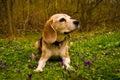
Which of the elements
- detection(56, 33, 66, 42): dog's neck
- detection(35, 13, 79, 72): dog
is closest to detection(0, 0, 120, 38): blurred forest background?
detection(35, 13, 79, 72): dog

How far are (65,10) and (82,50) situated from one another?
815cm

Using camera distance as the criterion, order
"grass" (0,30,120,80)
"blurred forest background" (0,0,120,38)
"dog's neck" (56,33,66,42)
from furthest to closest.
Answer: "blurred forest background" (0,0,120,38)
"dog's neck" (56,33,66,42)
"grass" (0,30,120,80)

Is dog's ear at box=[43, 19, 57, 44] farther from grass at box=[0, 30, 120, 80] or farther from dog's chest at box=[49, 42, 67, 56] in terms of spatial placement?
grass at box=[0, 30, 120, 80]

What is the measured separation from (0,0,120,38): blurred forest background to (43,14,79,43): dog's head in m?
9.13

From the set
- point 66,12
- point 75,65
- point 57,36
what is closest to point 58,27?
point 57,36

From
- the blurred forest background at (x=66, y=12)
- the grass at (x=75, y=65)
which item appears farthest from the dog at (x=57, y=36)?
the blurred forest background at (x=66, y=12)

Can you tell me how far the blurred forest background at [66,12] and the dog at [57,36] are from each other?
29.5 ft

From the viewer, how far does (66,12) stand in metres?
16.8

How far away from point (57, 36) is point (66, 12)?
981 centimetres

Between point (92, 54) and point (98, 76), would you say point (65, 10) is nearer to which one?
point (92, 54)

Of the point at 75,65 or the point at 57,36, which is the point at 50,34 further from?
the point at 75,65

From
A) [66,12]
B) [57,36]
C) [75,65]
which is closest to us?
[75,65]

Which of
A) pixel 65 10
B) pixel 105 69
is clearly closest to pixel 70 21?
pixel 105 69

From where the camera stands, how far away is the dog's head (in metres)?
6.83
